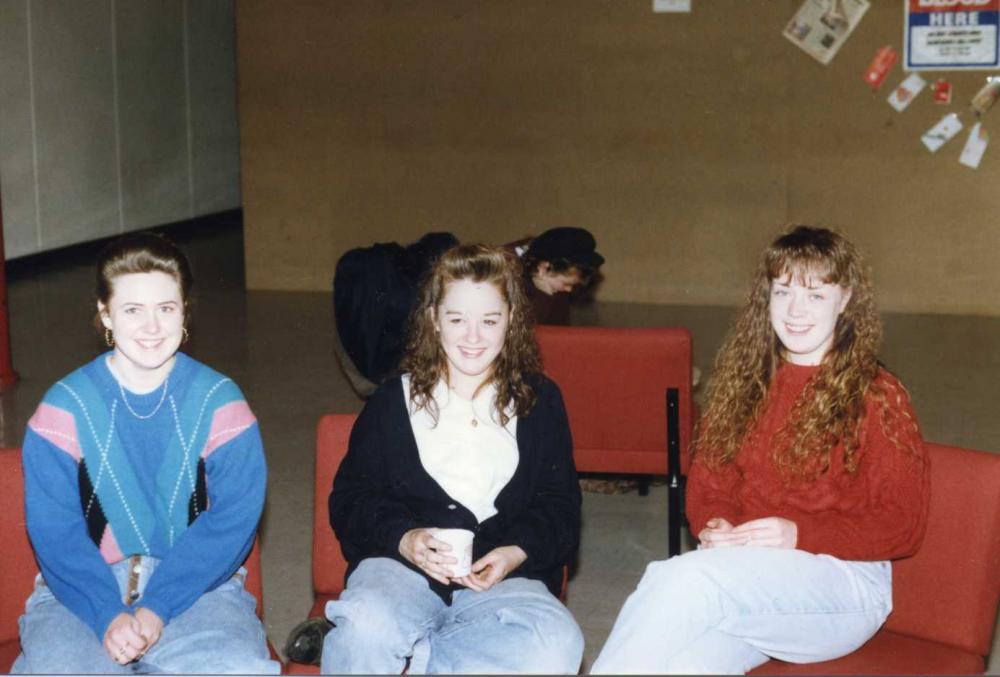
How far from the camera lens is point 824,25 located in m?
8.12

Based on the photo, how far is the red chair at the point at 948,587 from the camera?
7.88ft

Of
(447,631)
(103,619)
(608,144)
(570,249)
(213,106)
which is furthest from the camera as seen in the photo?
(213,106)

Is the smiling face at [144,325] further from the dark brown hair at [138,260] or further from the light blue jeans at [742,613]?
the light blue jeans at [742,613]

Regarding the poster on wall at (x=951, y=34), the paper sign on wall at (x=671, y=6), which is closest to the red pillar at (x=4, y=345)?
the paper sign on wall at (x=671, y=6)

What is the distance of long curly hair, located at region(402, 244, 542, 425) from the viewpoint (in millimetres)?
2689

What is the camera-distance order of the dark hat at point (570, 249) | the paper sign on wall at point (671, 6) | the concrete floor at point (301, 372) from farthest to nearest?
1. the paper sign on wall at point (671, 6)
2. the dark hat at point (570, 249)
3. the concrete floor at point (301, 372)

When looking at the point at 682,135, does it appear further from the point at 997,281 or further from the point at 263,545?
the point at 263,545

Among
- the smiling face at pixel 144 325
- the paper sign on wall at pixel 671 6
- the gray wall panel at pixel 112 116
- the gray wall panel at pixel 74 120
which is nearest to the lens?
the smiling face at pixel 144 325

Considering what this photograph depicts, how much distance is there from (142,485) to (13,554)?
30 cm

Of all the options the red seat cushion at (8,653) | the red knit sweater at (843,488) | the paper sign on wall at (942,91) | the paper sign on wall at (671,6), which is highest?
the paper sign on wall at (671,6)

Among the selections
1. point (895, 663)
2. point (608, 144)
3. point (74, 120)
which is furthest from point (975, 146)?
point (74, 120)

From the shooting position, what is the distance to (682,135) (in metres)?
8.52

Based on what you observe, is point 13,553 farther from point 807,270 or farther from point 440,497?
point 807,270

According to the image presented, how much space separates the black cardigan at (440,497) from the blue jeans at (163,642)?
→ 29 cm
